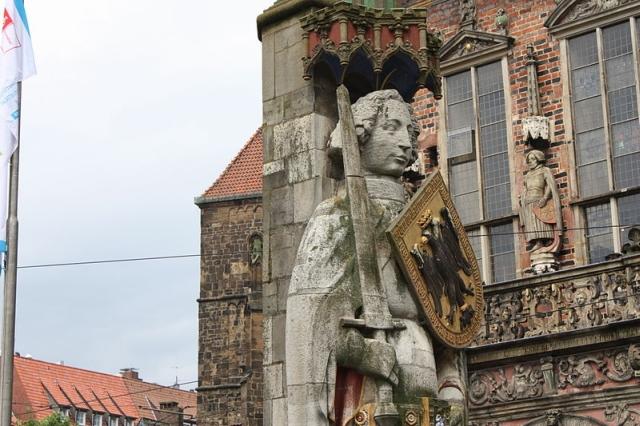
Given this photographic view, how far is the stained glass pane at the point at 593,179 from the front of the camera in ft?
62.8

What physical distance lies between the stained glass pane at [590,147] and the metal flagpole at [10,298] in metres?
10.2

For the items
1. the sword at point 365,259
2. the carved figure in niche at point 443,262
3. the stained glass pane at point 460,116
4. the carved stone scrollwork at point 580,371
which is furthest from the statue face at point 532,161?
the sword at point 365,259

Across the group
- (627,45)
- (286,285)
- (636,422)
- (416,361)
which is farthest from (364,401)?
(627,45)

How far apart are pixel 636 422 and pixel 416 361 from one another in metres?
11.0

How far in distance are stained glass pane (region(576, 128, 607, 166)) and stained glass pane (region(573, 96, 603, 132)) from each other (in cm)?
10

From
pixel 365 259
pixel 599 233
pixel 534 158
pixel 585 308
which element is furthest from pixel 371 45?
pixel 534 158

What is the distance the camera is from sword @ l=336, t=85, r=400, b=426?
654 cm

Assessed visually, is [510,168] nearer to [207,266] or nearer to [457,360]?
[457,360]

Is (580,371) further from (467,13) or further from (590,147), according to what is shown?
(467,13)

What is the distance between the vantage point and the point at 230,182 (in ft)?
131

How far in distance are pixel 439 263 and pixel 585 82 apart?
43.6ft

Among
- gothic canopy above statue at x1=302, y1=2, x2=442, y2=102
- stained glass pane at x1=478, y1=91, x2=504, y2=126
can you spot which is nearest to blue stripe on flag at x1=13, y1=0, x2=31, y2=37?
gothic canopy above statue at x1=302, y1=2, x2=442, y2=102

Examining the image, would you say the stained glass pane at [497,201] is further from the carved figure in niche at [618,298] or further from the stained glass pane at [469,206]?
the carved figure in niche at [618,298]

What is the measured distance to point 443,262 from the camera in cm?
702
